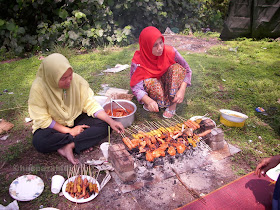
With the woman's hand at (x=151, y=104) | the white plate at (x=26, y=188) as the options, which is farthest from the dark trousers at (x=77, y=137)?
the woman's hand at (x=151, y=104)

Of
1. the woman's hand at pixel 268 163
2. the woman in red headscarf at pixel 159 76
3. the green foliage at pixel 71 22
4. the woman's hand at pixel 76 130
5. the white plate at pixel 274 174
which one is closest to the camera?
the woman's hand at pixel 268 163

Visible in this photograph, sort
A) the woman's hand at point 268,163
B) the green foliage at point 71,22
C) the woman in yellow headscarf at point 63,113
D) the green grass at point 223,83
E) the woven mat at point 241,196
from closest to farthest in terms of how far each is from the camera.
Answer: the woman's hand at point 268,163
the woven mat at point 241,196
the woman in yellow headscarf at point 63,113
the green grass at point 223,83
the green foliage at point 71,22

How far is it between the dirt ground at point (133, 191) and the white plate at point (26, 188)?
2.6 inches

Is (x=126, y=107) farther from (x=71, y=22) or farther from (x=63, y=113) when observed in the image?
(x=71, y=22)

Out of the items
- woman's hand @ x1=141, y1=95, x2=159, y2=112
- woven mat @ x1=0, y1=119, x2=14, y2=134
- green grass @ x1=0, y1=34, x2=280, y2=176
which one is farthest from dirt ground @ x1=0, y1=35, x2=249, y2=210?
woman's hand @ x1=141, y1=95, x2=159, y2=112

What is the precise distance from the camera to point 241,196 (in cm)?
268

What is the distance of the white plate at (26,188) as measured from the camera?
2601 mm

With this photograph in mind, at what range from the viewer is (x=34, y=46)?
25.2 feet

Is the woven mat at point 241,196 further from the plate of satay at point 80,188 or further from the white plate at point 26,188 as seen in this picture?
the white plate at point 26,188

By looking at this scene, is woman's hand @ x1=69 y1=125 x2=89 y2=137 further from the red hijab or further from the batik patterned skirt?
the batik patterned skirt

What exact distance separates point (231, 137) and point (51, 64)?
10.1 ft

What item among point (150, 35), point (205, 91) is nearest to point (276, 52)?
point (205, 91)

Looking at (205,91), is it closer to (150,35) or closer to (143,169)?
(150,35)

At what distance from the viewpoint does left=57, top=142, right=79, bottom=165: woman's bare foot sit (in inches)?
123
